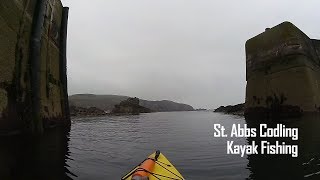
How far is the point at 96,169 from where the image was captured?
32.3 feet

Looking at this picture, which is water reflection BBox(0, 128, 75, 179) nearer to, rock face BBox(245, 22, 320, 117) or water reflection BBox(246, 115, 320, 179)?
water reflection BBox(246, 115, 320, 179)

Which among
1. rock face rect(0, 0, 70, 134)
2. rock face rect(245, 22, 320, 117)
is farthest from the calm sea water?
rock face rect(245, 22, 320, 117)

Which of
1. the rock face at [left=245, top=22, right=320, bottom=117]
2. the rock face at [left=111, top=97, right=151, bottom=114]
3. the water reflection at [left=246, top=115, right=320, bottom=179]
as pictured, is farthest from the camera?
the rock face at [left=111, top=97, right=151, bottom=114]

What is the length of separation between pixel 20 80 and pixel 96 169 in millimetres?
9990

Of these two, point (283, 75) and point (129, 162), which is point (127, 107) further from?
point (129, 162)

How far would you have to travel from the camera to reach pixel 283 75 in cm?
3562

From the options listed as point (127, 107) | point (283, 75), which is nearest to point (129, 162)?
point (283, 75)

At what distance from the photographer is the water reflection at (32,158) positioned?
8967 millimetres

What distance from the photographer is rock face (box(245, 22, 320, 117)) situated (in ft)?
111

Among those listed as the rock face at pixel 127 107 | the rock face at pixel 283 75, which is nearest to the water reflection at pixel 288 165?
the rock face at pixel 283 75

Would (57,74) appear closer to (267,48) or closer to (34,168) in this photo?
(34,168)

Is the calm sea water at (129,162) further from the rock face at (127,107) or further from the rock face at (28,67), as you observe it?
the rock face at (127,107)

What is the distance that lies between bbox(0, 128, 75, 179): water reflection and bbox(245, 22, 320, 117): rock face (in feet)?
95.0

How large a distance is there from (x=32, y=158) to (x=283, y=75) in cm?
3284
